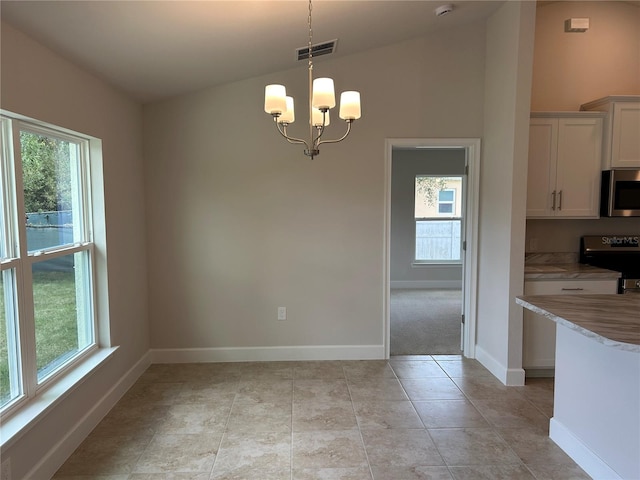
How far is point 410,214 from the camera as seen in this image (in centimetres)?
739

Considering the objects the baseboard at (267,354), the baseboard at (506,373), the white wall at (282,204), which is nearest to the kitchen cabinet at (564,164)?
the white wall at (282,204)

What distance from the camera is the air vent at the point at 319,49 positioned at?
3268mm

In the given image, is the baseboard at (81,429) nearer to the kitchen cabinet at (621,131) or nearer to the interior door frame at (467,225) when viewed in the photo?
the interior door frame at (467,225)

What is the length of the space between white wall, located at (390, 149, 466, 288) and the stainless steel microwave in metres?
3.86

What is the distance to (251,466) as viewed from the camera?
2.33 m

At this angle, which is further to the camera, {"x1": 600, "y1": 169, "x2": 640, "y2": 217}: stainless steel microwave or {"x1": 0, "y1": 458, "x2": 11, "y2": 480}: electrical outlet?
{"x1": 600, "y1": 169, "x2": 640, "y2": 217}: stainless steel microwave

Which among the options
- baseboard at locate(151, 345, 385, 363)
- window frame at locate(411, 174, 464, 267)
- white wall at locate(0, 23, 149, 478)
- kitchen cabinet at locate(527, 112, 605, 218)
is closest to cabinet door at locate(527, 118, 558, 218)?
kitchen cabinet at locate(527, 112, 605, 218)

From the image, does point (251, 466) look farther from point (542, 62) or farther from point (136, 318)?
point (542, 62)

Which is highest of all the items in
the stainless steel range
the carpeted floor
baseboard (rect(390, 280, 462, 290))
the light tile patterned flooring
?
the stainless steel range

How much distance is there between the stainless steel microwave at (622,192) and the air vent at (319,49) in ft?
8.43

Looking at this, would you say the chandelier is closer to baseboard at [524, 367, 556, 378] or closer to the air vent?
the air vent

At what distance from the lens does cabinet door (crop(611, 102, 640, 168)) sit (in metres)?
3.44

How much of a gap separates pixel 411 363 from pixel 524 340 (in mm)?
1010

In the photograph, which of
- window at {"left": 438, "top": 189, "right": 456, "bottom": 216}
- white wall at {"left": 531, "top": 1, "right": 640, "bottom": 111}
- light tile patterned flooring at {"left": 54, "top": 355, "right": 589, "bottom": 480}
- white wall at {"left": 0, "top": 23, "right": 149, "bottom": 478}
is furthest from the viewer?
window at {"left": 438, "top": 189, "right": 456, "bottom": 216}
